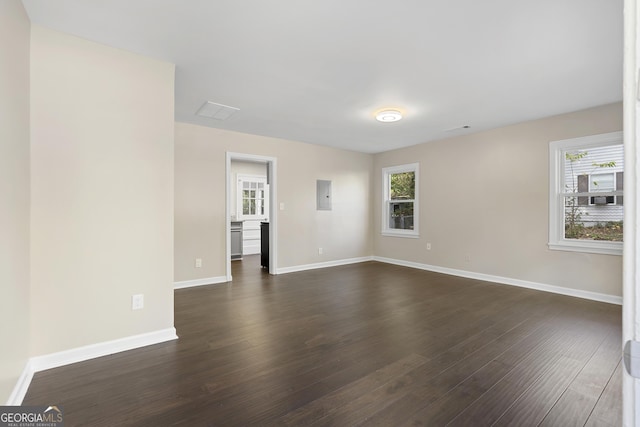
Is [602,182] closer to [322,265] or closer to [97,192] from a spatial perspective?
[322,265]

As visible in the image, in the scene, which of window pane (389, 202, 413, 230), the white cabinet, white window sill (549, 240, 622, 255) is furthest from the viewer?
the white cabinet

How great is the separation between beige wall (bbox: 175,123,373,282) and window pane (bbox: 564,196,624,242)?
142 inches

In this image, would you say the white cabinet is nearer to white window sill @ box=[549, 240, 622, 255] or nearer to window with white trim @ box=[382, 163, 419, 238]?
window with white trim @ box=[382, 163, 419, 238]

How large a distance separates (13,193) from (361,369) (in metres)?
2.50

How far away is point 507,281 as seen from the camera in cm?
461

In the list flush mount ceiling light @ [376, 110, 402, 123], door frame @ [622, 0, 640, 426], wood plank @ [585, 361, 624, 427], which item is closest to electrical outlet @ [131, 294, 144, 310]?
door frame @ [622, 0, 640, 426]

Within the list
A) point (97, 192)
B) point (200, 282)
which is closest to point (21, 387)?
point (97, 192)

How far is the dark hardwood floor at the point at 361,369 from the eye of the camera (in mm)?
1685

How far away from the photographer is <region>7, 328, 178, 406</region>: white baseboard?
184cm

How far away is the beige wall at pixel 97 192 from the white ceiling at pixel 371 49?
257mm

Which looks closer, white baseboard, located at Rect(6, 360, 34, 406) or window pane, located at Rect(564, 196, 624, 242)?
white baseboard, located at Rect(6, 360, 34, 406)

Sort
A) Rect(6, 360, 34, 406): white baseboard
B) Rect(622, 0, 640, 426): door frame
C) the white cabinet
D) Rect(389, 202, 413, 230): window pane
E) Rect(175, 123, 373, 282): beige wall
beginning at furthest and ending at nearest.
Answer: the white cabinet < Rect(389, 202, 413, 230): window pane < Rect(175, 123, 373, 282): beige wall < Rect(6, 360, 34, 406): white baseboard < Rect(622, 0, 640, 426): door frame

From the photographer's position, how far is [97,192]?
233cm

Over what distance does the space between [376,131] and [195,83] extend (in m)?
2.91
